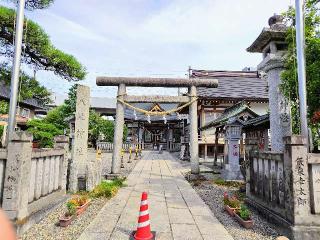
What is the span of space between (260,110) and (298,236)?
82.5 ft

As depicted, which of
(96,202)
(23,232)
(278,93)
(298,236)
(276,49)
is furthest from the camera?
(276,49)

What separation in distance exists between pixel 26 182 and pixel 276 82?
775 cm

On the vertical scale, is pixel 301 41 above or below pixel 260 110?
below

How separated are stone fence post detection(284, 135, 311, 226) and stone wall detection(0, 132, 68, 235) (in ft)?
15.4

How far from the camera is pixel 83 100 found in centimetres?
841

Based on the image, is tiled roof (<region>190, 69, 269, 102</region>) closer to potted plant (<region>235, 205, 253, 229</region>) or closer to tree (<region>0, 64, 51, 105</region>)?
tree (<region>0, 64, 51, 105</region>)

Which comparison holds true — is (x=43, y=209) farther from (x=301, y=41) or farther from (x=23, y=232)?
(x=301, y=41)

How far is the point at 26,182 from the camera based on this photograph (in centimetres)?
467

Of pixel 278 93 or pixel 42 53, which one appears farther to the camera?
pixel 42 53

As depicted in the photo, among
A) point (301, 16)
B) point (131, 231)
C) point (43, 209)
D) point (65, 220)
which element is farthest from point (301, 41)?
point (43, 209)

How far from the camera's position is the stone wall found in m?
4.39

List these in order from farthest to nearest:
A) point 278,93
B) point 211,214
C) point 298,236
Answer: point 278,93 → point 211,214 → point 298,236

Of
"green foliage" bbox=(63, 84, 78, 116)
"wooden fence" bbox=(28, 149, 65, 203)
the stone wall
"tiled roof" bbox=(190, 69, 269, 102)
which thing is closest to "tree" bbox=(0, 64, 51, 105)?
"wooden fence" bbox=(28, 149, 65, 203)

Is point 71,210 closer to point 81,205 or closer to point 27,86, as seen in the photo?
point 81,205
